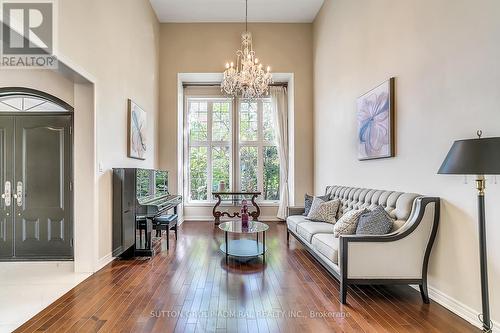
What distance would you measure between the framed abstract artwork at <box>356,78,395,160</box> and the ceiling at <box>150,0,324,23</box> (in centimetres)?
336

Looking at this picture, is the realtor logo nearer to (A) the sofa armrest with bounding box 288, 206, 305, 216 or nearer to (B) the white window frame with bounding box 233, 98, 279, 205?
(A) the sofa armrest with bounding box 288, 206, 305, 216

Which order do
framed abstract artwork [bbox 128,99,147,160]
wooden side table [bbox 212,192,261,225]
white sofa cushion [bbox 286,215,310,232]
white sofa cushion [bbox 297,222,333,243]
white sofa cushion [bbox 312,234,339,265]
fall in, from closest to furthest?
1. white sofa cushion [bbox 312,234,339,265]
2. white sofa cushion [bbox 297,222,333,243]
3. white sofa cushion [bbox 286,215,310,232]
4. framed abstract artwork [bbox 128,99,147,160]
5. wooden side table [bbox 212,192,261,225]

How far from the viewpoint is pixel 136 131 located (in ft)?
16.5

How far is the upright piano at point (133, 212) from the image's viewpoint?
13.0 ft

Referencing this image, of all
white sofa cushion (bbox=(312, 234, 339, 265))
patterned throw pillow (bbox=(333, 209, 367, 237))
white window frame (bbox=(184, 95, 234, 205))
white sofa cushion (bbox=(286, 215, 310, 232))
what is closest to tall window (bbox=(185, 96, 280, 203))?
white window frame (bbox=(184, 95, 234, 205))

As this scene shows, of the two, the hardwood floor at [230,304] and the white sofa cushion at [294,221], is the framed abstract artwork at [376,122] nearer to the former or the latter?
the white sofa cushion at [294,221]

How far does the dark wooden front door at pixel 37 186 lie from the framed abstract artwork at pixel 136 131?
944 millimetres

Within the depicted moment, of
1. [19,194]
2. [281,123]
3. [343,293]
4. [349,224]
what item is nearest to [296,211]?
[349,224]

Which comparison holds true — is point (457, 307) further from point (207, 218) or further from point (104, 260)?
point (207, 218)

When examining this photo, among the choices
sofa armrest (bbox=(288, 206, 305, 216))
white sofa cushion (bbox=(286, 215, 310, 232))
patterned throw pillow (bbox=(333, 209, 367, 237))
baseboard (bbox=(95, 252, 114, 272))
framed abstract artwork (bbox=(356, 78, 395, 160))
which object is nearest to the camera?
patterned throw pillow (bbox=(333, 209, 367, 237))

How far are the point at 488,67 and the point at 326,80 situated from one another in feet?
12.7

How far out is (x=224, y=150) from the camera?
7.62m

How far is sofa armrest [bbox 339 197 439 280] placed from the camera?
270 cm

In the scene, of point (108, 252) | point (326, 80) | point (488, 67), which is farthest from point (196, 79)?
point (488, 67)
